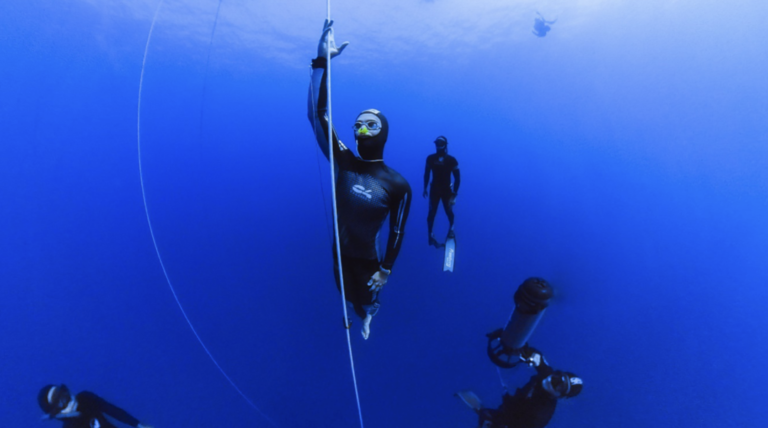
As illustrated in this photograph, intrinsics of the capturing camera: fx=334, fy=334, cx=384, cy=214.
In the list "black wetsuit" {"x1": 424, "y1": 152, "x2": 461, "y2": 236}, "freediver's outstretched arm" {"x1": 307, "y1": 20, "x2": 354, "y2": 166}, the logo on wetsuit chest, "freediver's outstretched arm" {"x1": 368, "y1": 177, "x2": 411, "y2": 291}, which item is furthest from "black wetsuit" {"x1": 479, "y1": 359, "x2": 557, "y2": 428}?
"black wetsuit" {"x1": 424, "y1": 152, "x2": 461, "y2": 236}

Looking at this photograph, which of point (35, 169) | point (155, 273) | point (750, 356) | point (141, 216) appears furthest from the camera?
point (750, 356)

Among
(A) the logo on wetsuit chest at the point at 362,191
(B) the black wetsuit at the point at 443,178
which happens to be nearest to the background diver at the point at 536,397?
(A) the logo on wetsuit chest at the point at 362,191

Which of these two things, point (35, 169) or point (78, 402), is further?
point (35, 169)

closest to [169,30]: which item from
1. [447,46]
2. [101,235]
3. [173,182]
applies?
[173,182]

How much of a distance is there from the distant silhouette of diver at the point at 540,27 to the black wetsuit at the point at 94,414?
1030 centimetres

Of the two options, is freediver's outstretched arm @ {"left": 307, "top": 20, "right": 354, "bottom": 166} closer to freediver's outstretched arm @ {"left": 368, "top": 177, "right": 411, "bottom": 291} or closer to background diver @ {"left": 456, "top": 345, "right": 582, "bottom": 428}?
freediver's outstretched arm @ {"left": 368, "top": 177, "right": 411, "bottom": 291}

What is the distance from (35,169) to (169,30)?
11.8 ft

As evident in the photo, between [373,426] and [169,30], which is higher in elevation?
[169,30]

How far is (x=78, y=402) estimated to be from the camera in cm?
255

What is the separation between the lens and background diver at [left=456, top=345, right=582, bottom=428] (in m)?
2.54

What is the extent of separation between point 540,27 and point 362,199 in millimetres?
8497

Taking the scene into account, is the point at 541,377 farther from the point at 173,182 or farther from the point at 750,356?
the point at 173,182

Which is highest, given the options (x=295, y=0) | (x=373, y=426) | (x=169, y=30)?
(x=295, y=0)

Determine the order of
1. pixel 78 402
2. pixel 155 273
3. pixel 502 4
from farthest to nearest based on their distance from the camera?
pixel 502 4
pixel 155 273
pixel 78 402
